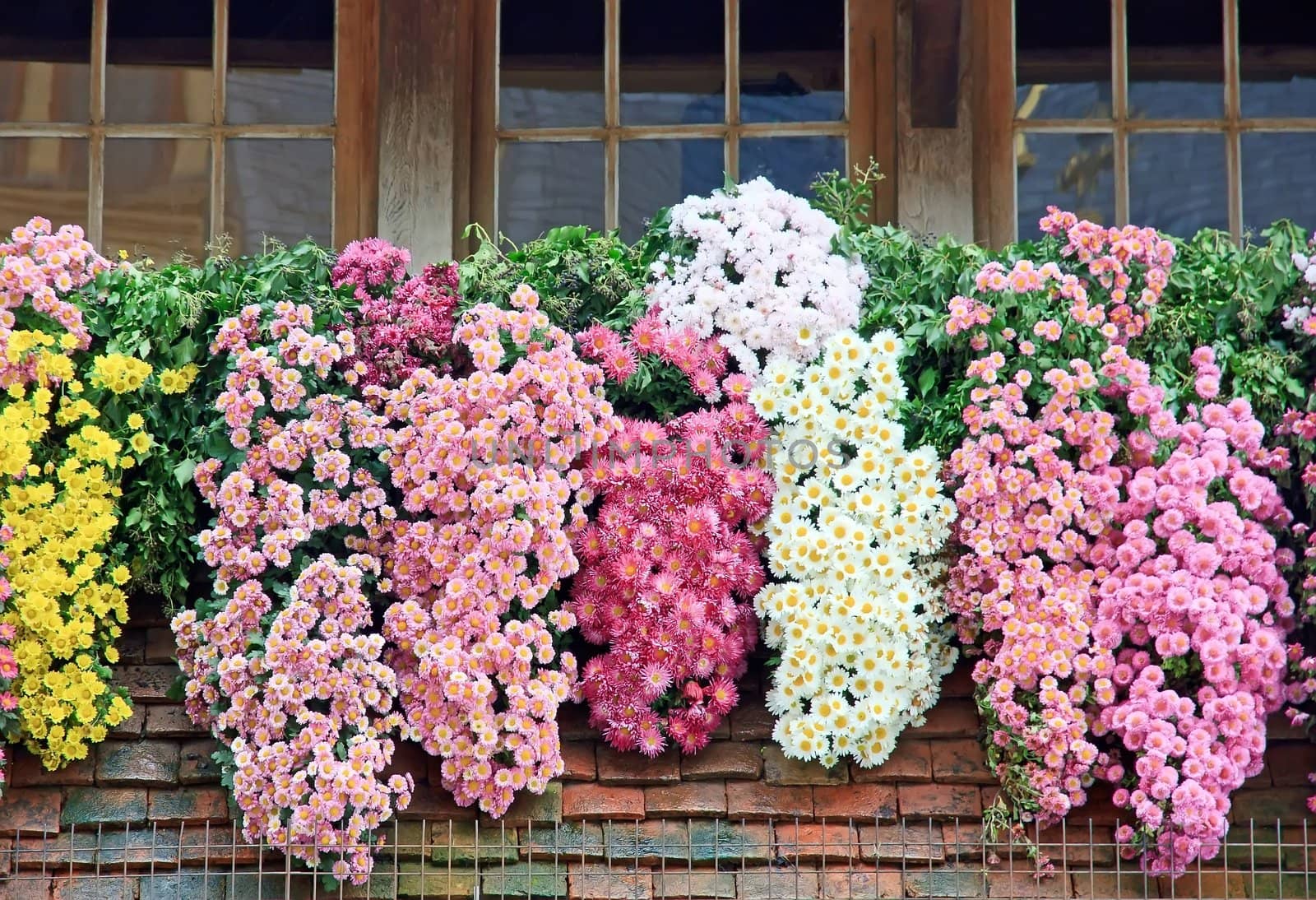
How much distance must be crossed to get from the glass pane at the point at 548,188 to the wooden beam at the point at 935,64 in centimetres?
106

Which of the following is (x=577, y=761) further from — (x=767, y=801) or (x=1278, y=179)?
(x=1278, y=179)

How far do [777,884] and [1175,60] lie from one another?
303 cm

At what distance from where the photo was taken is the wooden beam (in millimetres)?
5484

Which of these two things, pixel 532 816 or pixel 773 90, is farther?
pixel 773 90

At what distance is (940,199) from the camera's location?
5.54 m

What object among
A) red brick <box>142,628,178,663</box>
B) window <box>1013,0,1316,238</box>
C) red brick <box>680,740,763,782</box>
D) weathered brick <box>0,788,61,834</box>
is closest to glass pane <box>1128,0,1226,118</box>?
window <box>1013,0,1316,238</box>

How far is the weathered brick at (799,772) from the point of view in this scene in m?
4.77

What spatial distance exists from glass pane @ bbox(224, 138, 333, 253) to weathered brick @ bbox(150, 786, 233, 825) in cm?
183

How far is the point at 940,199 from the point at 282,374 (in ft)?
7.14

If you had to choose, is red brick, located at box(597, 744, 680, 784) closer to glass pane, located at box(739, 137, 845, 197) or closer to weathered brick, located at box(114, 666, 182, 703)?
weathered brick, located at box(114, 666, 182, 703)

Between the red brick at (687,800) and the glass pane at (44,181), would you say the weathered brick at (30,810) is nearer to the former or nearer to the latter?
the red brick at (687,800)

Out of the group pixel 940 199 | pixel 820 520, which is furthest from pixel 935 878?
pixel 940 199

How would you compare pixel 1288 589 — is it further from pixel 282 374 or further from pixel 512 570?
pixel 282 374

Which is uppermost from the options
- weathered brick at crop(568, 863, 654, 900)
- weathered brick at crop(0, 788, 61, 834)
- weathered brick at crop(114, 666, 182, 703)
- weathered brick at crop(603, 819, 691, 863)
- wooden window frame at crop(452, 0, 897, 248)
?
wooden window frame at crop(452, 0, 897, 248)
